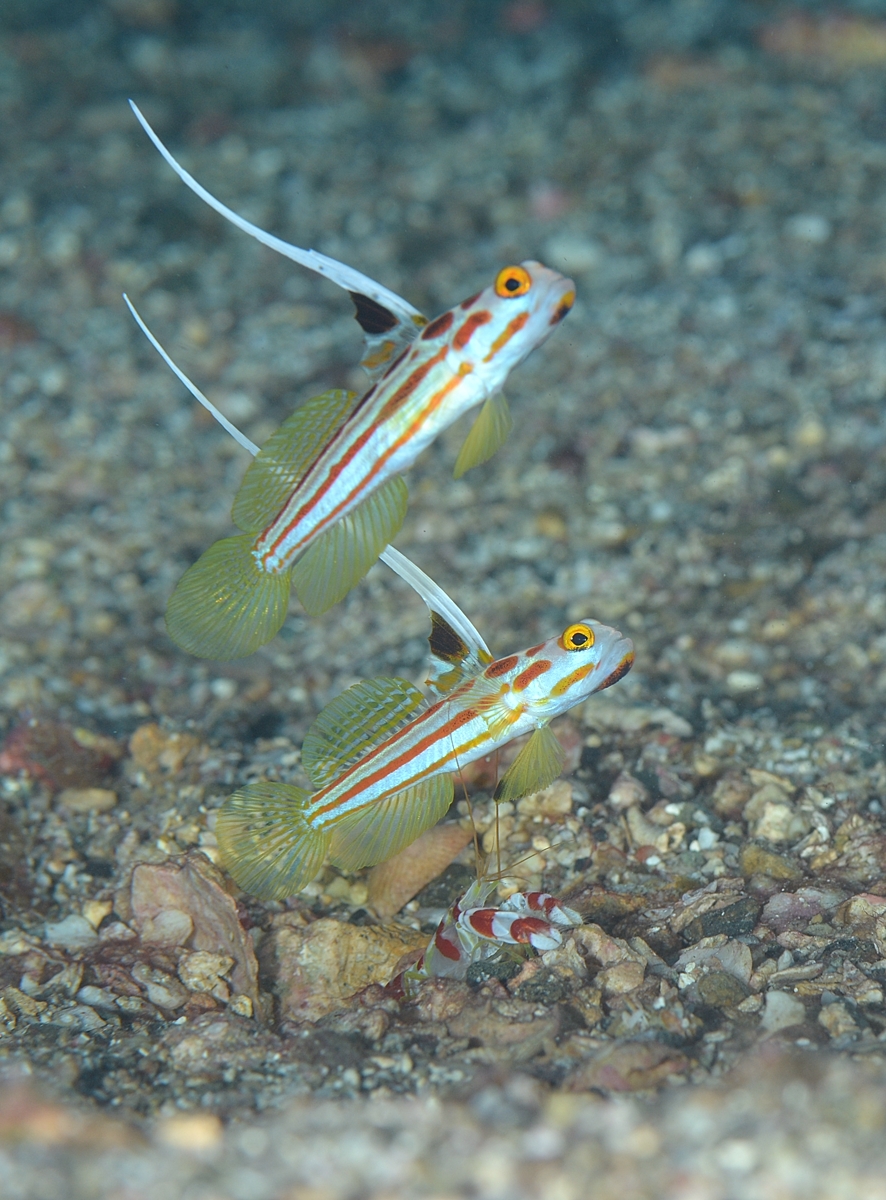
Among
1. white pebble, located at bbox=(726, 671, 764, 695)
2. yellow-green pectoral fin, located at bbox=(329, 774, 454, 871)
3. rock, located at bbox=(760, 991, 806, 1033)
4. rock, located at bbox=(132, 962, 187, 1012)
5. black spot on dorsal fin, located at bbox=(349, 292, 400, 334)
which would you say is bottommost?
white pebble, located at bbox=(726, 671, 764, 695)

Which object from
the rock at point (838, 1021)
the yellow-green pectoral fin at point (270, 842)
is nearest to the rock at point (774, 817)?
the rock at point (838, 1021)

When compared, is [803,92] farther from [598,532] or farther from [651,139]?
[598,532]

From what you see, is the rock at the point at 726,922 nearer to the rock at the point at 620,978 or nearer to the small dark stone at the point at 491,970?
the rock at the point at 620,978

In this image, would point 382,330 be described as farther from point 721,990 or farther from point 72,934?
point 72,934

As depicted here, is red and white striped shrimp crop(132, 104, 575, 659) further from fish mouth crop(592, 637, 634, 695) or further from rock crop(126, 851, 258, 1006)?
rock crop(126, 851, 258, 1006)

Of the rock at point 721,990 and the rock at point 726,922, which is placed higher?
the rock at point 721,990

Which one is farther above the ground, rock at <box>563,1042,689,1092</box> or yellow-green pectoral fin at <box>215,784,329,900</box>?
yellow-green pectoral fin at <box>215,784,329,900</box>

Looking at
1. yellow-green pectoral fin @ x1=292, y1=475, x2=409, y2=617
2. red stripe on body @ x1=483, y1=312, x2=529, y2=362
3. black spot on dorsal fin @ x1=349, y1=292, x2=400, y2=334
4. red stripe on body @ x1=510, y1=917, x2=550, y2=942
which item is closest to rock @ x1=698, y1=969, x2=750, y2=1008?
red stripe on body @ x1=510, y1=917, x2=550, y2=942
